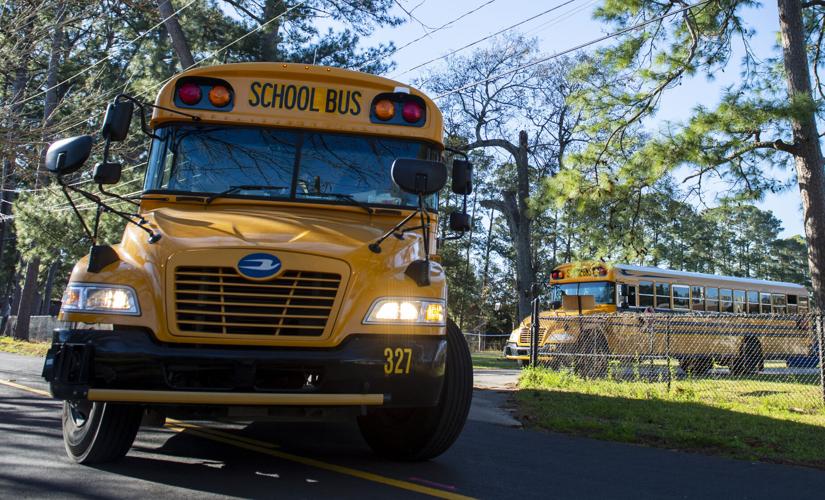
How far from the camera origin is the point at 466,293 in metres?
50.8

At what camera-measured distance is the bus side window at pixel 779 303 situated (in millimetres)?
23156

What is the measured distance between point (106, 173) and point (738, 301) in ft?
66.8

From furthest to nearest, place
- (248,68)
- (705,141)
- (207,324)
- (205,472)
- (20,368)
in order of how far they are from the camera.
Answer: (20,368), (705,141), (248,68), (205,472), (207,324)

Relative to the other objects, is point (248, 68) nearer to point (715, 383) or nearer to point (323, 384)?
point (323, 384)

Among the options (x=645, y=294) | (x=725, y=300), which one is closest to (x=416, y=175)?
(x=645, y=294)

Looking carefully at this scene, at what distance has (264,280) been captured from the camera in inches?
169

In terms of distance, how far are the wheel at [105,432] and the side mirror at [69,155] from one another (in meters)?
1.59

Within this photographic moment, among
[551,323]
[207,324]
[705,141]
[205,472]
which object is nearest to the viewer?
[207,324]

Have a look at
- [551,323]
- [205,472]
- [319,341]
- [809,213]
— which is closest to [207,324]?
[319,341]

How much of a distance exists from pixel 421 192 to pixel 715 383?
10827 mm

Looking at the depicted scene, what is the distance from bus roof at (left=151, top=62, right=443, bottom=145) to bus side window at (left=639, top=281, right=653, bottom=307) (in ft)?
48.4

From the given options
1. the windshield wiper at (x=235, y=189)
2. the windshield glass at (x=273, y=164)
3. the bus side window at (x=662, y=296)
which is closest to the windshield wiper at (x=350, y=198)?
the windshield glass at (x=273, y=164)

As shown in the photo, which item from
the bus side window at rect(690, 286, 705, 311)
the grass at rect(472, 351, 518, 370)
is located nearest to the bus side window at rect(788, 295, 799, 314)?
the bus side window at rect(690, 286, 705, 311)

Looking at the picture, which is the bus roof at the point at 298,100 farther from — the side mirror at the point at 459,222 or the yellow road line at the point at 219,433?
the yellow road line at the point at 219,433
